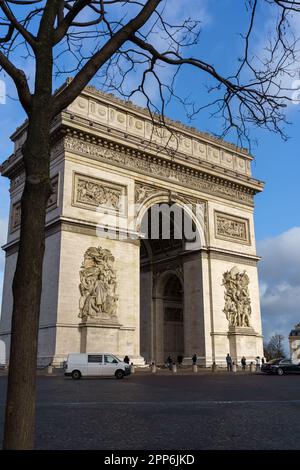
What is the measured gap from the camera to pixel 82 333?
21.8 m

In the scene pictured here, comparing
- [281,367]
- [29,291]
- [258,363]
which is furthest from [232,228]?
[29,291]

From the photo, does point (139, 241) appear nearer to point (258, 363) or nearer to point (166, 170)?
point (166, 170)

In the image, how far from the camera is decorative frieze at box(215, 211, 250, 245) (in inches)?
1184

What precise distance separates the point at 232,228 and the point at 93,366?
14890mm

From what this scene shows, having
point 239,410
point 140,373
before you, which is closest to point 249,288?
point 140,373

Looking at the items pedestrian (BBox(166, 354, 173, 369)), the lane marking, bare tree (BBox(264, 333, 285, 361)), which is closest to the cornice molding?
pedestrian (BBox(166, 354, 173, 369))

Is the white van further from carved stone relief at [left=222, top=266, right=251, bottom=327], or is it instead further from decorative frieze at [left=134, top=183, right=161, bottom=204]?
carved stone relief at [left=222, top=266, right=251, bottom=327]

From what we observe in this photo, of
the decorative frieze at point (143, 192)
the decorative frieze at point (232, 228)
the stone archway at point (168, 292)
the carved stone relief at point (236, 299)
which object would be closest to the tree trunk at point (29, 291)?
the decorative frieze at point (143, 192)

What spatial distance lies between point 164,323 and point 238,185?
415 inches

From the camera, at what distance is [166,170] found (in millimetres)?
28016

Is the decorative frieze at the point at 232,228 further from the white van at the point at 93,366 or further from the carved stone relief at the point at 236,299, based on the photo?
the white van at the point at 93,366

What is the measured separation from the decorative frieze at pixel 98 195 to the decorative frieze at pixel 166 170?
4.29 feet

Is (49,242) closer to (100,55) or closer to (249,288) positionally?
(249,288)

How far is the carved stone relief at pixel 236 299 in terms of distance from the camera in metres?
28.4
